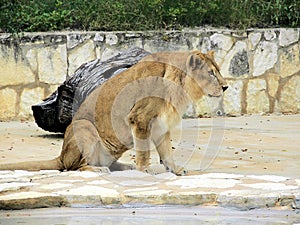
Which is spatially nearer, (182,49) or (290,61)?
(182,49)

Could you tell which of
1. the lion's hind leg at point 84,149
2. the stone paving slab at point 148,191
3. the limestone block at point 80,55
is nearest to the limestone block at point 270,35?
the limestone block at point 80,55

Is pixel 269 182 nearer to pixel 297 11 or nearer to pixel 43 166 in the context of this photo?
pixel 43 166

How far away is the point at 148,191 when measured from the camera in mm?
5945

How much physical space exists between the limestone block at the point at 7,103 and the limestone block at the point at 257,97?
3.46m

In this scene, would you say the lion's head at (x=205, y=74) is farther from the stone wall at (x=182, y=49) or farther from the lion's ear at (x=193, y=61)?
the stone wall at (x=182, y=49)

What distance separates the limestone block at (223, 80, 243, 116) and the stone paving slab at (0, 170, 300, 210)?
5.29m

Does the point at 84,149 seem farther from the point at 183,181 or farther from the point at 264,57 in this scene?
the point at 264,57

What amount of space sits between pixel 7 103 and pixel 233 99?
331cm

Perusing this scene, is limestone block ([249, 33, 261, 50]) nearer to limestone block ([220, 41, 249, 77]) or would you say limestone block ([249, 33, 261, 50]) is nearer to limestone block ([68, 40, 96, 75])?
limestone block ([220, 41, 249, 77])

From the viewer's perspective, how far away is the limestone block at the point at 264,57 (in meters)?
11.9

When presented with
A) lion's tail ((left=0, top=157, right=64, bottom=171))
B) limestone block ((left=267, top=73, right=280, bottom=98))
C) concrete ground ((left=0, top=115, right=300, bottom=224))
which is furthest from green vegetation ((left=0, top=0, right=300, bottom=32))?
lion's tail ((left=0, top=157, right=64, bottom=171))

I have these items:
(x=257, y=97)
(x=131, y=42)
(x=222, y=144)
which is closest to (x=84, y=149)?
(x=222, y=144)

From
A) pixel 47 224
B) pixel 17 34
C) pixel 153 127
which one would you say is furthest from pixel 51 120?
pixel 47 224

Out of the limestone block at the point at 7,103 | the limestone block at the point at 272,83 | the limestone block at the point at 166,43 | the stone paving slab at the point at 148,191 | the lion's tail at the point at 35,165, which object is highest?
the limestone block at the point at 166,43
